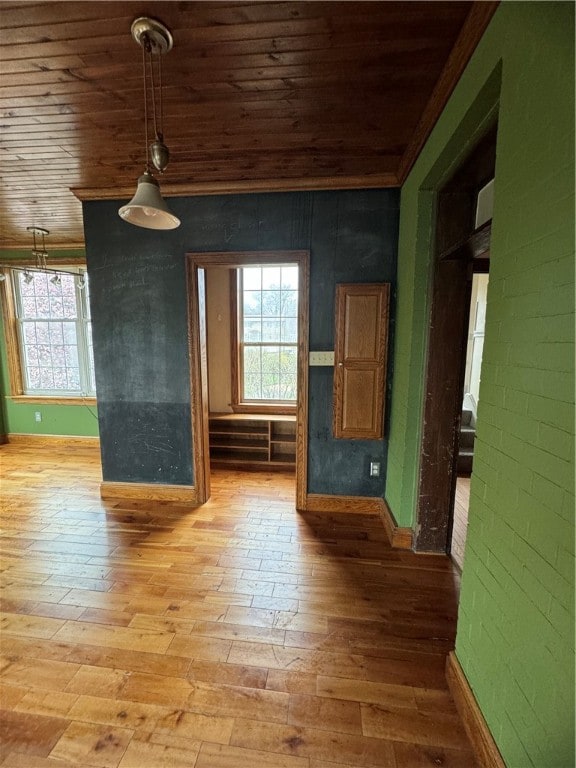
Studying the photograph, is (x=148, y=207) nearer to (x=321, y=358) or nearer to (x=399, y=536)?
(x=321, y=358)

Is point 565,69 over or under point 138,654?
over

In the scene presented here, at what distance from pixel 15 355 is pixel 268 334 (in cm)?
381

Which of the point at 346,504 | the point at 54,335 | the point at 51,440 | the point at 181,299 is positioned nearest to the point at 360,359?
the point at 346,504

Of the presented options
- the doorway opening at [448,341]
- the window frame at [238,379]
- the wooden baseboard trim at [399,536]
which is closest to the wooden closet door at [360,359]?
the doorway opening at [448,341]

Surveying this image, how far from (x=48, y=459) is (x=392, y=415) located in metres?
4.35

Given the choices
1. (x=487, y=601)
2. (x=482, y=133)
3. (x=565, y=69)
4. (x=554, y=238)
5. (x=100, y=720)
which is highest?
(x=482, y=133)

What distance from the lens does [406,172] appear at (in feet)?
7.54

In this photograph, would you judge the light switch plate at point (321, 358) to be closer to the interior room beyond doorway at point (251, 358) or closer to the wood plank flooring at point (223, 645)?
the wood plank flooring at point (223, 645)

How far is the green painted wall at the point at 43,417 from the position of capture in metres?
4.77

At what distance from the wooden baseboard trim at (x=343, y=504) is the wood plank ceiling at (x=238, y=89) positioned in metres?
2.59

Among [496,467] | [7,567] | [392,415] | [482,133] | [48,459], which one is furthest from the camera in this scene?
[48,459]

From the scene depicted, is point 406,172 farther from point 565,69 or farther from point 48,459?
point 48,459

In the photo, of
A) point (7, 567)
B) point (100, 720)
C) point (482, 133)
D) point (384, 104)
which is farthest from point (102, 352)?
point (482, 133)

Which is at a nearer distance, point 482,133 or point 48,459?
point 482,133
